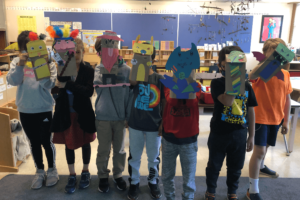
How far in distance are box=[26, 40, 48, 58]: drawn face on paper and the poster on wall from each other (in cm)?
696

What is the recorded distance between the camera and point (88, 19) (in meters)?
6.43

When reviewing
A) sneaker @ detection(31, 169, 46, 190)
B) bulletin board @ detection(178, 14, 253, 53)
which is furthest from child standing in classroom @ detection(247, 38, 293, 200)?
bulletin board @ detection(178, 14, 253, 53)

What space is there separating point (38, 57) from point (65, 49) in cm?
19

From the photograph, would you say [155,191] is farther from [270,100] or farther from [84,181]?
[270,100]

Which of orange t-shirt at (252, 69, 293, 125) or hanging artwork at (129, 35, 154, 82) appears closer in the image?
hanging artwork at (129, 35, 154, 82)

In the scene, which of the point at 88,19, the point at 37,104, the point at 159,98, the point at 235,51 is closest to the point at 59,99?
the point at 37,104

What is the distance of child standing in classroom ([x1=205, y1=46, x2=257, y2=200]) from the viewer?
1458 millimetres

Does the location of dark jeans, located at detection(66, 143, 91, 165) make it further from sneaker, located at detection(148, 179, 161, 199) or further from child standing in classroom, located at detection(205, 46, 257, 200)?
child standing in classroom, located at detection(205, 46, 257, 200)

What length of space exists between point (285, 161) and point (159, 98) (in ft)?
6.22

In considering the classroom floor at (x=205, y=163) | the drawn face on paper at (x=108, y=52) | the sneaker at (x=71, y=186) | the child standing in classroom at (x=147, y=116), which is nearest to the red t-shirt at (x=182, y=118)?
the child standing in classroom at (x=147, y=116)

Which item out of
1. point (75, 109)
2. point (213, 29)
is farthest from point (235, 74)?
point (213, 29)

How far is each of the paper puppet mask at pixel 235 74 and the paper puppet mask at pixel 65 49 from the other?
40.1 inches

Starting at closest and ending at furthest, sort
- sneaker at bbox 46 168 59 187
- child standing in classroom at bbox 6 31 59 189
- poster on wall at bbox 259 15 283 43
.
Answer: child standing in classroom at bbox 6 31 59 189
sneaker at bbox 46 168 59 187
poster on wall at bbox 259 15 283 43

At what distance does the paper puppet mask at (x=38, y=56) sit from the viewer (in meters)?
1.51
